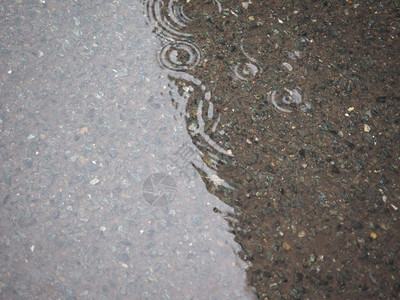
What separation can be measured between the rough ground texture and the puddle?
0.11 m

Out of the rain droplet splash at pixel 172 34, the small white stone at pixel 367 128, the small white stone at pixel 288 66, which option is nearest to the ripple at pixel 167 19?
the rain droplet splash at pixel 172 34

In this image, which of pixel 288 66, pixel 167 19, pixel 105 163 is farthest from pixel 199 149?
pixel 167 19

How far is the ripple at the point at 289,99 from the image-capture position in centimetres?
203

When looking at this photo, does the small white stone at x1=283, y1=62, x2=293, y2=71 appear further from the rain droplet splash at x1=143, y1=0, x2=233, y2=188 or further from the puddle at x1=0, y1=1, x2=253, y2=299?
the puddle at x1=0, y1=1, x2=253, y2=299

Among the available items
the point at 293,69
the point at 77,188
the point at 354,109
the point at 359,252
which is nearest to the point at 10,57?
the point at 77,188

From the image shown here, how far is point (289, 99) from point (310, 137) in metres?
0.23

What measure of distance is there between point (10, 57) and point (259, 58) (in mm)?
1287

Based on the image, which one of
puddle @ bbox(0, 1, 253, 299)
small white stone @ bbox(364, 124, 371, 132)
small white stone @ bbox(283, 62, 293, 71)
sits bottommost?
puddle @ bbox(0, 1, 253, 299)

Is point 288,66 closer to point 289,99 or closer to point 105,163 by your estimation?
point 289,99

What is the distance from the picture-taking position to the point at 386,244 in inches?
68.7

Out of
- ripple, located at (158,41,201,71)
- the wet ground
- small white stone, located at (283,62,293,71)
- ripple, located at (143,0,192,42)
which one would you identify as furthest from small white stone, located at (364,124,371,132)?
ripple, located at (143,0,192,42)

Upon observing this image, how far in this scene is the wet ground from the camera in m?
1.69

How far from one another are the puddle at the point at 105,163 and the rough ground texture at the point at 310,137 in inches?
4.3

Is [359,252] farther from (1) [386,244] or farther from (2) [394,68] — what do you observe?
(2) [394,68]
